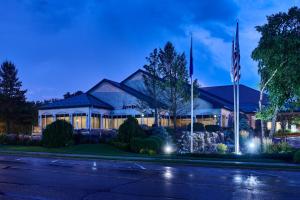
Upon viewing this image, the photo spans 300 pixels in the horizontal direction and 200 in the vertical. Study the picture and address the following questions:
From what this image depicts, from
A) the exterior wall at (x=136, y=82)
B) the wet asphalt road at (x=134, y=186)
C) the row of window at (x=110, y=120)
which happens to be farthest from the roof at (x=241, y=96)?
the wet asphalt road at (x=134, y=186)

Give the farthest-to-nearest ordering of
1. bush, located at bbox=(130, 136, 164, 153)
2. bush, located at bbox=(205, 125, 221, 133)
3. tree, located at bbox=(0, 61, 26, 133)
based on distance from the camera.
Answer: tree, located at bbox=(0, 61, 26, 133) → bush, located at bbox=(205, 125, 221, 133) → bush, located at bbox=(130, 136, 164, 153)

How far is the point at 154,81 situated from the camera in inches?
1945

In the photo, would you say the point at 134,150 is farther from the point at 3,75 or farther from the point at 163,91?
the point at 3,75

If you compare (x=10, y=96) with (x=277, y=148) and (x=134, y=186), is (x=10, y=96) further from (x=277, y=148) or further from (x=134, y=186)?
(x=134, y=186)

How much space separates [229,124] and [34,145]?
28.7 meters

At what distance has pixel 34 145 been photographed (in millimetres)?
42188

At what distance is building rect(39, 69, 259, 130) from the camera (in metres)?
55.9

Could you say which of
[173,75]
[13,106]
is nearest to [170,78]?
[173,75]

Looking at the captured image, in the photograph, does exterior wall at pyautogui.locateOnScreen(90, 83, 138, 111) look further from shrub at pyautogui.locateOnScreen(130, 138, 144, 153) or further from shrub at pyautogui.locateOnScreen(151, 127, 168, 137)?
shrub at pyautogui.locateOnScreen(130, 138, 144, 153)

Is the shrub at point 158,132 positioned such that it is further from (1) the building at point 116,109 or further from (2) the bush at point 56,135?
(1) the building at point 116,109

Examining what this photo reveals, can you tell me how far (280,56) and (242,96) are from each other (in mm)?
49658

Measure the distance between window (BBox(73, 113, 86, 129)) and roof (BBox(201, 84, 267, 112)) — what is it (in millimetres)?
22829

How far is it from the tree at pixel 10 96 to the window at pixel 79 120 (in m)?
16.5

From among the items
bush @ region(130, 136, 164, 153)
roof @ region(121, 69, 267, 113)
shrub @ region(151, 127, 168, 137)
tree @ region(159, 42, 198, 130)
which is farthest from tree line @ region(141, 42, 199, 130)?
roof @ region(121, 69, 267, 113)
